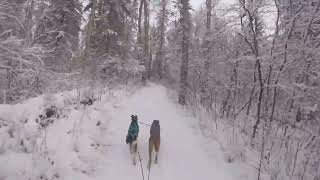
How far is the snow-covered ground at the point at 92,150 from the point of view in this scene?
20.7 feet

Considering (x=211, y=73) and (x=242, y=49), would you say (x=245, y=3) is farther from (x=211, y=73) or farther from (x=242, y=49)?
(x=211, y=73)

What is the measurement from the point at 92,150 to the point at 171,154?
2.20 meters

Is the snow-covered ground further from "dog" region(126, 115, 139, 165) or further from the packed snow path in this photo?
"dog" region(126, 115, 139, 165)

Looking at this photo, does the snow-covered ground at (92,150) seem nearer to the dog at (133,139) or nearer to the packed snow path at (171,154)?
the packed snow path at (171,154)

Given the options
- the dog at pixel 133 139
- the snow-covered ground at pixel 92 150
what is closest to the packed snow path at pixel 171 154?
the snow-covered ground at pixel 92 150

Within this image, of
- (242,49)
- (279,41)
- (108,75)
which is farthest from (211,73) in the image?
(279,41)

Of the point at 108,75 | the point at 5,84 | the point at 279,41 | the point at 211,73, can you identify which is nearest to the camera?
the point at 279,41

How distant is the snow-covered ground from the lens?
20.7 ft

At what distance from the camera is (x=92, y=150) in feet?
25.7

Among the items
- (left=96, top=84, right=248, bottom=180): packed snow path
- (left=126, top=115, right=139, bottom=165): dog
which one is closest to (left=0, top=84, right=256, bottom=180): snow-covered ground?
(left=96, top=84, right=248, bottom=180): packed snow path

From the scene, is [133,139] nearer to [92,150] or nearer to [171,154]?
[92,150]

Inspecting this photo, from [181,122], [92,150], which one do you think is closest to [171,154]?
[92,150]

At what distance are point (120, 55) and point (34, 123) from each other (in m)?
14.7

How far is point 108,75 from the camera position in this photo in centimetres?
2092
